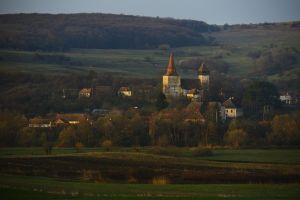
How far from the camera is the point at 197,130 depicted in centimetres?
7944

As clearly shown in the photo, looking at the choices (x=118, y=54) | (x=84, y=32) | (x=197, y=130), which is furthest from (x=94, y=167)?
(x=84, y=32)

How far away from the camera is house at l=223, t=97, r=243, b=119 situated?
10000 cm

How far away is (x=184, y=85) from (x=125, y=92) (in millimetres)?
13134

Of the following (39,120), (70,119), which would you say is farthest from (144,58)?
(39,120)

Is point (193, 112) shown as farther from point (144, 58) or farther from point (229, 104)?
point (144, 58)

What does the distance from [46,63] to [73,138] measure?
6026 centimetres

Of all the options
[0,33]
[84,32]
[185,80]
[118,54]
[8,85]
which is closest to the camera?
[8,85]

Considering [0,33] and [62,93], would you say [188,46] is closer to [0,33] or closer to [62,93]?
[0,33]

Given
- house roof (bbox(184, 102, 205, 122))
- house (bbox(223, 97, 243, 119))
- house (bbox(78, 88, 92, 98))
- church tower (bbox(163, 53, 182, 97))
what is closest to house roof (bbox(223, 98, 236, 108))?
house (bbox(223, 97, 243, 119))

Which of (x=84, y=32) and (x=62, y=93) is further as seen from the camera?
(x=84, y=32)

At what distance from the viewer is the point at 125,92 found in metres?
107

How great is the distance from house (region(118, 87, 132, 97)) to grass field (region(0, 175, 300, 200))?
180ft

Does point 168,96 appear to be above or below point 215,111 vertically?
above

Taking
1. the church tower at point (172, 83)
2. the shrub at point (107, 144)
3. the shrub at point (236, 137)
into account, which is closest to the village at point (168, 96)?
the church tower at point (172, 83)
